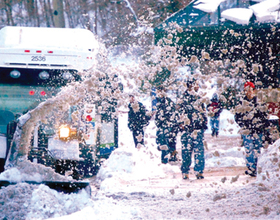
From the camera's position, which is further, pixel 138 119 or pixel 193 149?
pixel 138 119

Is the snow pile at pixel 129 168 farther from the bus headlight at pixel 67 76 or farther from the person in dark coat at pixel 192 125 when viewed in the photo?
the bus headlight at pixel 67 76

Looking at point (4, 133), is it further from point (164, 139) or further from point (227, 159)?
point (227, 159)

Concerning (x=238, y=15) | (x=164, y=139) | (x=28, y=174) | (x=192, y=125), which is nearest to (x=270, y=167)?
(x=192, y=125)

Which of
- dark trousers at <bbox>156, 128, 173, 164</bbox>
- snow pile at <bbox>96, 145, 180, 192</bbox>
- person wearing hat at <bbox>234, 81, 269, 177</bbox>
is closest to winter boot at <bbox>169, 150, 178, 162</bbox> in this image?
dark trousers at <bbox>156, 128, 173, 164</bbox>

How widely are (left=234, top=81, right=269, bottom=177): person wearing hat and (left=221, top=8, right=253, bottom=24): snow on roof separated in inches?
156

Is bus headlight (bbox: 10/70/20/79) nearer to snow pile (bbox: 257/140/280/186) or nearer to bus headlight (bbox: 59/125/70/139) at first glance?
bus headlight (bbox: 59/125/70/139)

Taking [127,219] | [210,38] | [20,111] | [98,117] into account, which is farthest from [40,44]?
[210,38]

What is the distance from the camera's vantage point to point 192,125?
6156 mm

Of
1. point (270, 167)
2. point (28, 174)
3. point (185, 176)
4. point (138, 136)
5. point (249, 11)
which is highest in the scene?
point (249, 11)

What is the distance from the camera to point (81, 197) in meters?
4.23

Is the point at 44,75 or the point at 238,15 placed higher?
the point at 238,15

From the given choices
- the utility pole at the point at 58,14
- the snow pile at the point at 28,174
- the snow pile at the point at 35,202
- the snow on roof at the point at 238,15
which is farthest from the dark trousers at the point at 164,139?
the utility pole at the point at 58,14

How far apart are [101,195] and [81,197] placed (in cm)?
88

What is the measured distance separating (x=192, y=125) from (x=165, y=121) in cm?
103
